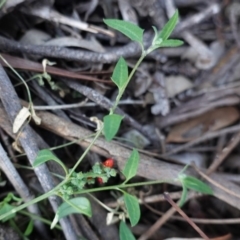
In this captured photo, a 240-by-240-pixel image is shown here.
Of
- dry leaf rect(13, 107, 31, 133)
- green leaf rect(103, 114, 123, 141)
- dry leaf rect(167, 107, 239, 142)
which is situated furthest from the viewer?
dry leaf rect(167, 107, 239, 142)

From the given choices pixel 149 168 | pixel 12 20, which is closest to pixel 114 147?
pixel 149 168

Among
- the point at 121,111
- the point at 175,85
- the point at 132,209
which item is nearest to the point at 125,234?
the point at 132,209

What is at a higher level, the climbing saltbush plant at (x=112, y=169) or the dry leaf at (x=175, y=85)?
the climbing saltbush plant at (x=112, y=169)

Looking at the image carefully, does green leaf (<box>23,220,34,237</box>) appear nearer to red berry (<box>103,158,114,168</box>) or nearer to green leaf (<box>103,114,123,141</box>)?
red berry (<box>103,158,114,168</box>)

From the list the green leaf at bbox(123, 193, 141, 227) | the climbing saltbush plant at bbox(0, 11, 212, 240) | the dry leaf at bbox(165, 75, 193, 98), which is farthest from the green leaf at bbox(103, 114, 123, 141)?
the dry leaf at bbox(165, 75, 193, 98)

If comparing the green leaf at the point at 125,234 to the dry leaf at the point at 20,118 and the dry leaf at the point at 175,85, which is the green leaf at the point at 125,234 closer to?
the dry leaf at the point at 20,118

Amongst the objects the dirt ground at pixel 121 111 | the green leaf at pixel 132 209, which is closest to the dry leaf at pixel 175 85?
the dirt ground at pixel 121 111
